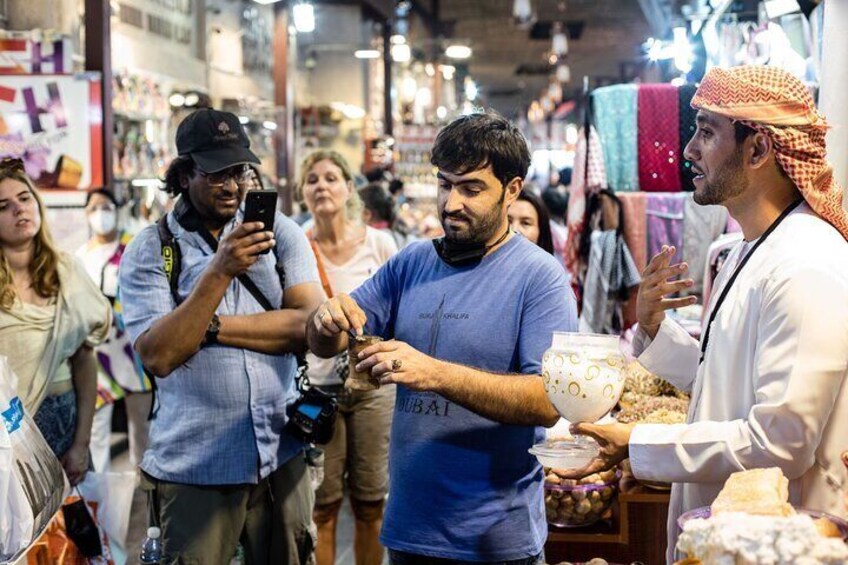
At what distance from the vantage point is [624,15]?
25.4 m

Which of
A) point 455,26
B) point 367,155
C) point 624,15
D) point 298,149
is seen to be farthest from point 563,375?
point 455,26

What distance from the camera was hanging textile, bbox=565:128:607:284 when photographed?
5.81 m

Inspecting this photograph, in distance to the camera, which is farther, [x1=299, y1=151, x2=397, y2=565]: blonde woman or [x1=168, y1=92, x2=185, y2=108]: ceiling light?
[x1=168, y1=92, x2=185, y2=108]: ceiling light

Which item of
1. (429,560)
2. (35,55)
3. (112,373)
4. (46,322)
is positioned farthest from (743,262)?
(35,55)

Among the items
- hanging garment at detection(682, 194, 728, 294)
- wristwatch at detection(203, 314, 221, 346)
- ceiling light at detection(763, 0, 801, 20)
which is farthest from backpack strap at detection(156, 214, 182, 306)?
ceiling light at detection(763, 0, 801, 20)

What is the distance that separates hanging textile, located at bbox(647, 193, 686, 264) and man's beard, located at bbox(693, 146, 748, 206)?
342 centimetres

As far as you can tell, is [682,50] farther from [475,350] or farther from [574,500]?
[475,350]

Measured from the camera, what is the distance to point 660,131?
5.65 m

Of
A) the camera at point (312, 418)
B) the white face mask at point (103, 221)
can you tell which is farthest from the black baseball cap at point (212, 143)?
the white face mask at point (103, 221)

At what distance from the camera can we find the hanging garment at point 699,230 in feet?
18.9

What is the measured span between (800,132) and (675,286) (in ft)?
1.91

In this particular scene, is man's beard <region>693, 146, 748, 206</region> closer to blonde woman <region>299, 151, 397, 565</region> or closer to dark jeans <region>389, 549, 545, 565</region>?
dark jeans <region>389, 549, 545, 565</region>

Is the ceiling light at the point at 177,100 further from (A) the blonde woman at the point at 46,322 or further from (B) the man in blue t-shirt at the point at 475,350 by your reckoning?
(B) the man in blue t-shirt at the point at 475,350

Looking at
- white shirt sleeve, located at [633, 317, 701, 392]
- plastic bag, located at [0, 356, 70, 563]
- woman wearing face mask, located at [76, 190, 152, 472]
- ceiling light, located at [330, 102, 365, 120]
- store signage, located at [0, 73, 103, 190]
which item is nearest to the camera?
white shirt sleeve, located at [633, 317, 701, 392]
